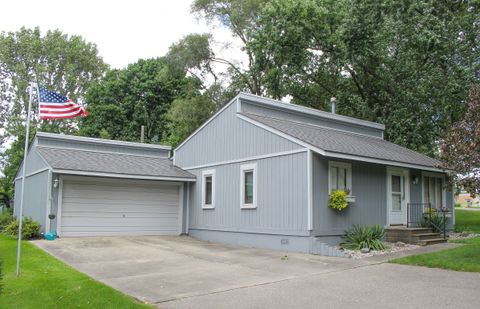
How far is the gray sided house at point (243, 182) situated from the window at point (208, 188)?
1.6 inches

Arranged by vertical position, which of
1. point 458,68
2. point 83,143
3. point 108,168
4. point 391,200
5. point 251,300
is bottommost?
point 251,300

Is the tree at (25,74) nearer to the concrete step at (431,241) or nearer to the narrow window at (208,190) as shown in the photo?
the narrow window at (208,190)

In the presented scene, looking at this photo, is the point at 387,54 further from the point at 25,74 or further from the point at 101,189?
the point at 25,74

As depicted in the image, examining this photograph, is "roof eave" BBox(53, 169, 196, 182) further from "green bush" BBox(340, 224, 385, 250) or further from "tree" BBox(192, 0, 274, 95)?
"tree" BBox(192, 0, 274, 95)

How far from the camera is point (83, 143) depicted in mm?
18828

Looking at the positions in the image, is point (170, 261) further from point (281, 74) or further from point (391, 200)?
point (281, 74)

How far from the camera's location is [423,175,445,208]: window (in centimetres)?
1701

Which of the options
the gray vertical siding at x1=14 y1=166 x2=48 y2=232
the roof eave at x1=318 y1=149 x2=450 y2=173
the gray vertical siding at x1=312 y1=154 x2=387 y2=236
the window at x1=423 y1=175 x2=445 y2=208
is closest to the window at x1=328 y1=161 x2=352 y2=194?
the gray vertical siding at x1=312 y1=154 x2=387 y2=236

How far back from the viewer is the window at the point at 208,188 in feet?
55.4

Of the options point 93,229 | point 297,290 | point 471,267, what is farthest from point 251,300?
point 93,229

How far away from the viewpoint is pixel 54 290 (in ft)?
24.8

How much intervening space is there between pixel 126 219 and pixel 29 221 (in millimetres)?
3491

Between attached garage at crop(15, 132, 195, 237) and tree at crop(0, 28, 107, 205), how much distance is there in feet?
48.2

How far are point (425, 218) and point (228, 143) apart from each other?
7484mm
